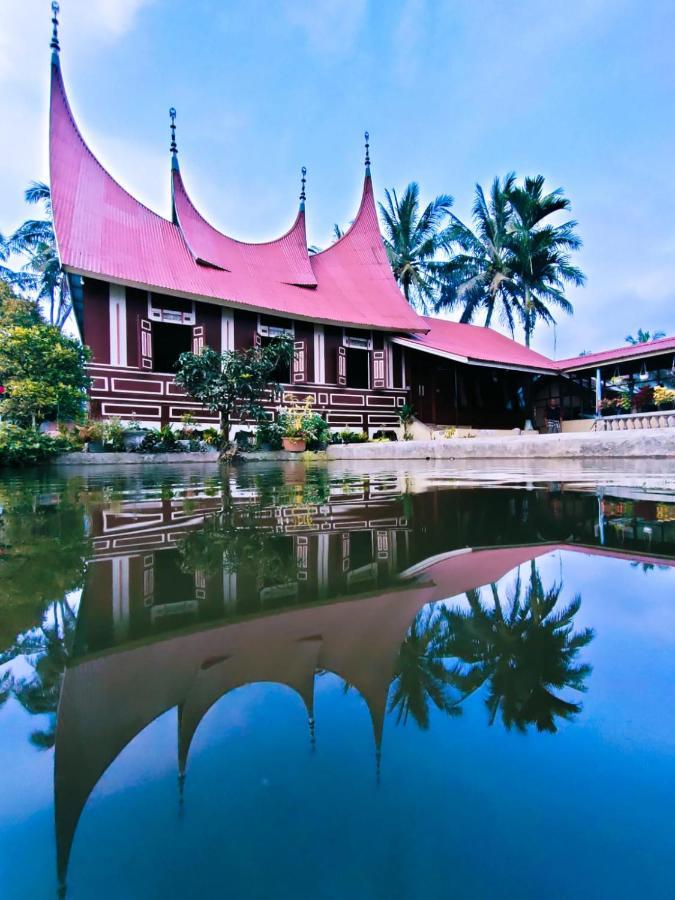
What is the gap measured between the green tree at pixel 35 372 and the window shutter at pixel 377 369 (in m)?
7.51

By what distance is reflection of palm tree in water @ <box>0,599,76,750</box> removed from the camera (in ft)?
1.89

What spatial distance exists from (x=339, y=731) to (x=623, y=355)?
47.8 ft

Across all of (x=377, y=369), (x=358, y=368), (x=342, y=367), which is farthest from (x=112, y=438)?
(x=358, y=368)

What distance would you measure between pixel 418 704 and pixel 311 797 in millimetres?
188

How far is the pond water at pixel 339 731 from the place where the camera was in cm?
37

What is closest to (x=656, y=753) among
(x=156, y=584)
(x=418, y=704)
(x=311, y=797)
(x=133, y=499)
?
(x=418, y=704)

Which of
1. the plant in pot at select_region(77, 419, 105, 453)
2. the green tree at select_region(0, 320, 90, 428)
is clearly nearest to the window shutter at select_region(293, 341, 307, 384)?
the plant in pot at select_region(77, 419, 105, 453)

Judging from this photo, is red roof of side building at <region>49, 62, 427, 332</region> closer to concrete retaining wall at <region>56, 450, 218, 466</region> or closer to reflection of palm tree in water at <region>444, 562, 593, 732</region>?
concrete retaining wall at <region>56, 450, 218, 466</region>

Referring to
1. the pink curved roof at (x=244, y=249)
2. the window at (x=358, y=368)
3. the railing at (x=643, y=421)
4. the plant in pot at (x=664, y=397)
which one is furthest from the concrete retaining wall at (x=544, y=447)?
the plant in pot at (x=664, y=397)

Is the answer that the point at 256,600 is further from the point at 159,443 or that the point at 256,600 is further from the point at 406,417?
→ the point at 406,417

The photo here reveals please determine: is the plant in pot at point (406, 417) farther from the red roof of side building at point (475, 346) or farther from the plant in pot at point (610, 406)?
the plant in pot at point (610, 406)

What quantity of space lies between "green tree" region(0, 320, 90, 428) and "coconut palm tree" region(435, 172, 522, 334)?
16165 mm

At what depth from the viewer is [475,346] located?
15.0 m

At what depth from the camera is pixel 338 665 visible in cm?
67
